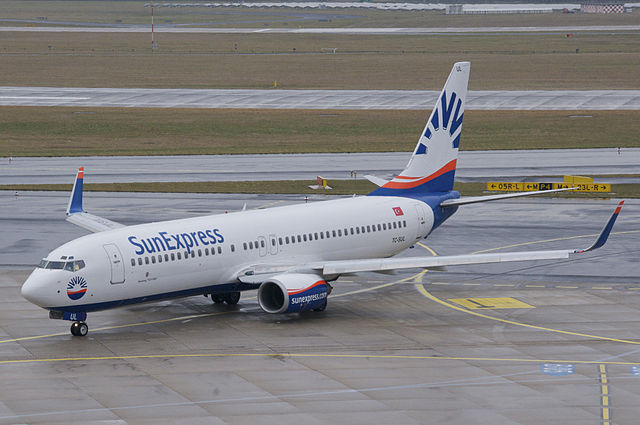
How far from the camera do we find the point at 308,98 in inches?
5167

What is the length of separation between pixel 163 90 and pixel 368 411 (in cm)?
11135

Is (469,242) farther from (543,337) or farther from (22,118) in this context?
(22,118)

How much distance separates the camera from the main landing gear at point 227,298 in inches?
1896

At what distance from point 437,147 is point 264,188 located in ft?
84.6

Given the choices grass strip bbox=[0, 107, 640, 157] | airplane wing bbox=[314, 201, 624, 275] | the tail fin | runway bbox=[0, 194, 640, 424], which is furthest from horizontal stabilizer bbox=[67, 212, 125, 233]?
grass strip bbox=[0, 107, 640, 157]

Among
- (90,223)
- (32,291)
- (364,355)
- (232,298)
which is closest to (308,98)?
(90,223)

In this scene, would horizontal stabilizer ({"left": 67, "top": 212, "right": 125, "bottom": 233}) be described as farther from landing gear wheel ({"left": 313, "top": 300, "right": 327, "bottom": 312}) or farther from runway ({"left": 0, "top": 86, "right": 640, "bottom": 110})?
runway ({"left": 0, "top": 86, "right": 640, "bottom": 110})

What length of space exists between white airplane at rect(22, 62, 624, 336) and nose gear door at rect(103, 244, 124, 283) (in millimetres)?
41

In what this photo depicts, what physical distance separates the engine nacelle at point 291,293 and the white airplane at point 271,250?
0.04m

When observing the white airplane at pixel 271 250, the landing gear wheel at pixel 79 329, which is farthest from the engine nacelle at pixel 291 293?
the landing gear wheel at pixel 79 329

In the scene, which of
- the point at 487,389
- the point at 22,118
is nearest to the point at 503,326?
the point at 487,389

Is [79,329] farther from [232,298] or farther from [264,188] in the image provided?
[264,188]

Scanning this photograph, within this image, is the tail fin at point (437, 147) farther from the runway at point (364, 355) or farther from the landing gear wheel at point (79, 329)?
the landing gear wheel at point (79, 329)

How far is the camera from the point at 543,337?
141ft
